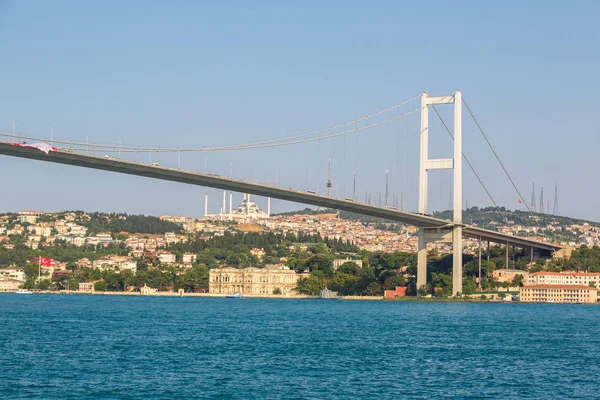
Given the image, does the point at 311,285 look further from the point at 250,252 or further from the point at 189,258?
the point at 189,258

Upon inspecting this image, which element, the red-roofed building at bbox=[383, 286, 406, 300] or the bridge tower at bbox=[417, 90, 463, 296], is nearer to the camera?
the bridge tower at bbox=[417, 90, 463, 296]

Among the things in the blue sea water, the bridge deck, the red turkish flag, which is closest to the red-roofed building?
the bridge deck

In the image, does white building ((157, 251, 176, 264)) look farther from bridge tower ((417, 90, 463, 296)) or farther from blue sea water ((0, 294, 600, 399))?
blue sea water ((0, 294, 600, 399))

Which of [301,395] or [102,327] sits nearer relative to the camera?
[301,395]

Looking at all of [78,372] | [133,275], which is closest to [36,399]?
[78,372]

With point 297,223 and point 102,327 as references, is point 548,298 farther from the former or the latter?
point 297,223

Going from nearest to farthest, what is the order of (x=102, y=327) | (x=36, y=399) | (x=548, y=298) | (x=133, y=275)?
(x=36, y=399), (x=102, y=327), (x=548, y=298), (x=133, y=275)

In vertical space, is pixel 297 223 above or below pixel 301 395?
above
